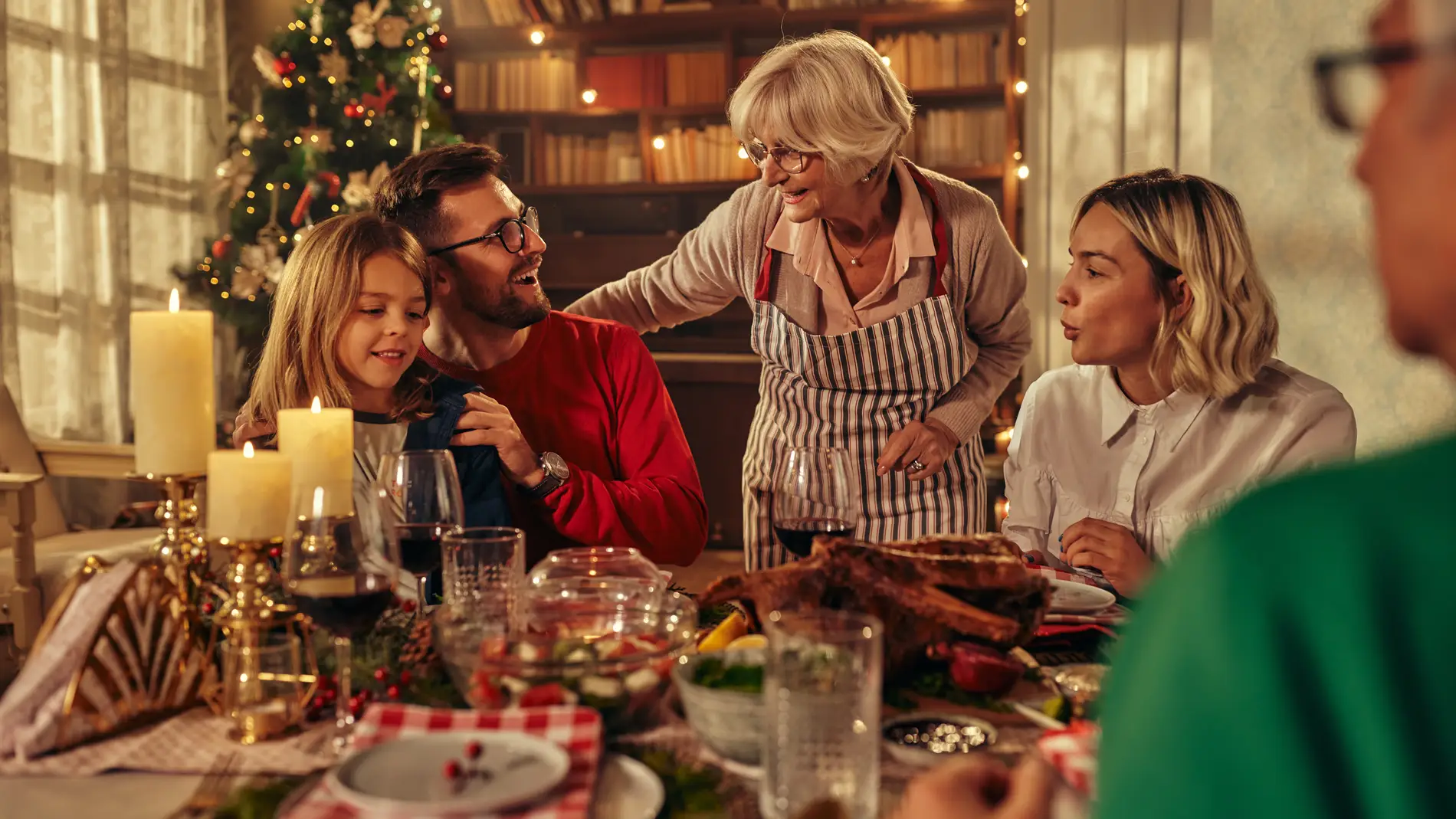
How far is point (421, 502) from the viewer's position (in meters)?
1.40

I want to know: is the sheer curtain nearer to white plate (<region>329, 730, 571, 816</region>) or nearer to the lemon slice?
the lemon slice

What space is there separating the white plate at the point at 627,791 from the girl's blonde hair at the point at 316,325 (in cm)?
113

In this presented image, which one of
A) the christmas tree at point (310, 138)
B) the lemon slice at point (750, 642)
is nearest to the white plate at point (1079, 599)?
the lemon slice at point (750, 642)

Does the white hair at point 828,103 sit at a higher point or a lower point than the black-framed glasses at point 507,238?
higher

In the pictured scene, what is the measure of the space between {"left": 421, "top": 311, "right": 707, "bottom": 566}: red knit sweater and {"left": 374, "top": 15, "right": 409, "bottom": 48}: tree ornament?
3.18 meters

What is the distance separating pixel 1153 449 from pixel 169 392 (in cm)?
155

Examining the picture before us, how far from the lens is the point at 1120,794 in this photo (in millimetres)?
467

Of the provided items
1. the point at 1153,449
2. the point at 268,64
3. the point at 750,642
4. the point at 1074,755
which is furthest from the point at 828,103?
the point at 268,64

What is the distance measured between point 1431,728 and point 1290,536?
8 cm

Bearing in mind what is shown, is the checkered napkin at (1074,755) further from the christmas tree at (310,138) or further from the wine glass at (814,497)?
the christmas tree at (310,138)

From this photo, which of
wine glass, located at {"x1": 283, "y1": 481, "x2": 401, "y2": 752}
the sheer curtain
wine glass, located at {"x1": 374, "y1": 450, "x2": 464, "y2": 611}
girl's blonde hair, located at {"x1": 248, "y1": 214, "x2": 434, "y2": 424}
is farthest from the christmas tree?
wine glass, located at {"x1": 283, "y1": 481, "x2": 401, "y2": 752}

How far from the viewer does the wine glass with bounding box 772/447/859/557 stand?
1434 millimetres

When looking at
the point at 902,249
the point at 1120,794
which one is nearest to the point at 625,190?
the point at 902,249

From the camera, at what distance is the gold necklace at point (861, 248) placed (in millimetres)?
2555
